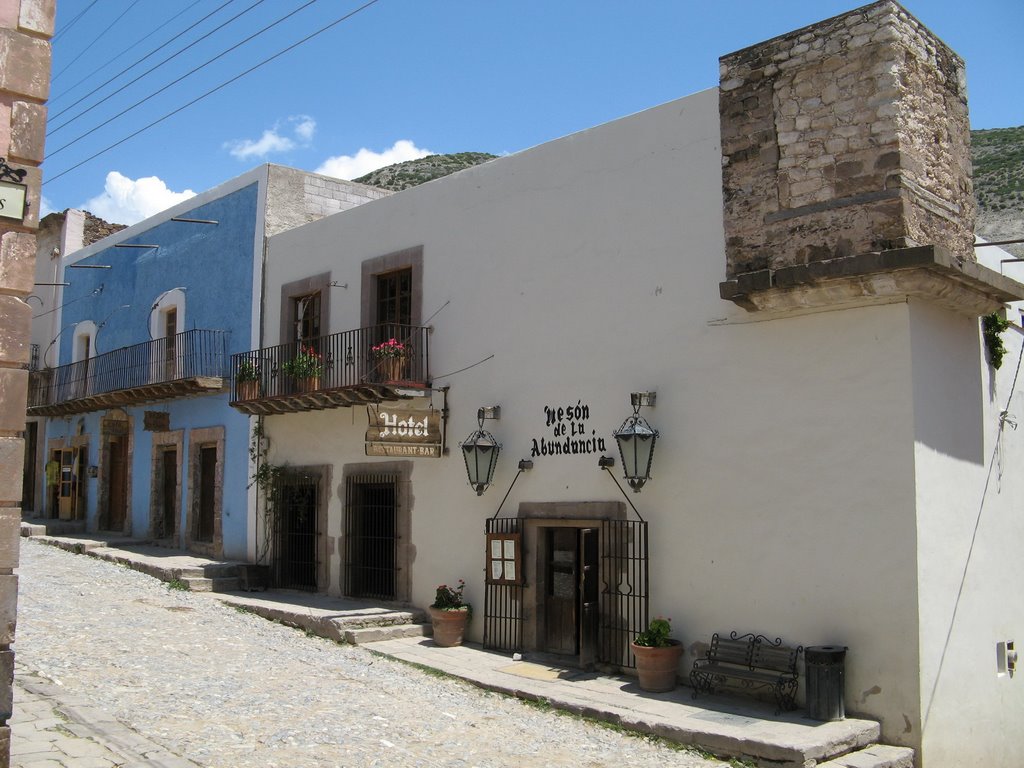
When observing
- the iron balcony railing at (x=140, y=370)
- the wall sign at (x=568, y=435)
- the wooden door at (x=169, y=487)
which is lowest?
the wooden door at (x=169, y=487)

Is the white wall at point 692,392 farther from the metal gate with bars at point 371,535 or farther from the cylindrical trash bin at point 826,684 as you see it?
the metal gate with bars at point 371,535

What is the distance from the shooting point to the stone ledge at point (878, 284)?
7.80 m

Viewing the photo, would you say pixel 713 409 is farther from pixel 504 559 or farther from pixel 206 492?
pixel 206 492

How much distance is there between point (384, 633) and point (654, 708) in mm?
3987

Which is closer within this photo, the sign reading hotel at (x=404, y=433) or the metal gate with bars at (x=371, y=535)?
the sign reading hotel at (x=404, y=433)

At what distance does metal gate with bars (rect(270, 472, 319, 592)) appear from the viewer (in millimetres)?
14203

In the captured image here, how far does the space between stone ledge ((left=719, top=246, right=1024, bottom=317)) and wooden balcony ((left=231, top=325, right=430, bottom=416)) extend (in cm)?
473

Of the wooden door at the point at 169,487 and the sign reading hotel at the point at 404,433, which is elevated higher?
the sign reading hotel at the point at 404,433

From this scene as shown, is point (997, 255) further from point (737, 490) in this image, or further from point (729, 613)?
point (729, 613)

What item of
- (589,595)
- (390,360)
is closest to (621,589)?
(589,595)

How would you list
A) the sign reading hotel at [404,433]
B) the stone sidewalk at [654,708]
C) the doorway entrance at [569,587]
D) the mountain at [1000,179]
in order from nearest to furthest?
the stone sidewalk at [654,708], the doorway entrance at [569,587], the sign reading hotel at [404,433], the mountain at [1000,179]

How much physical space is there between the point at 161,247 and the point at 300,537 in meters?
7.27

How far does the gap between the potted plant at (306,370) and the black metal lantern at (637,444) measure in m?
5.19

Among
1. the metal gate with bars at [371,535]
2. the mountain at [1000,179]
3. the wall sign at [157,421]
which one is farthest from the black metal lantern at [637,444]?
the mountain at [1000,179]
